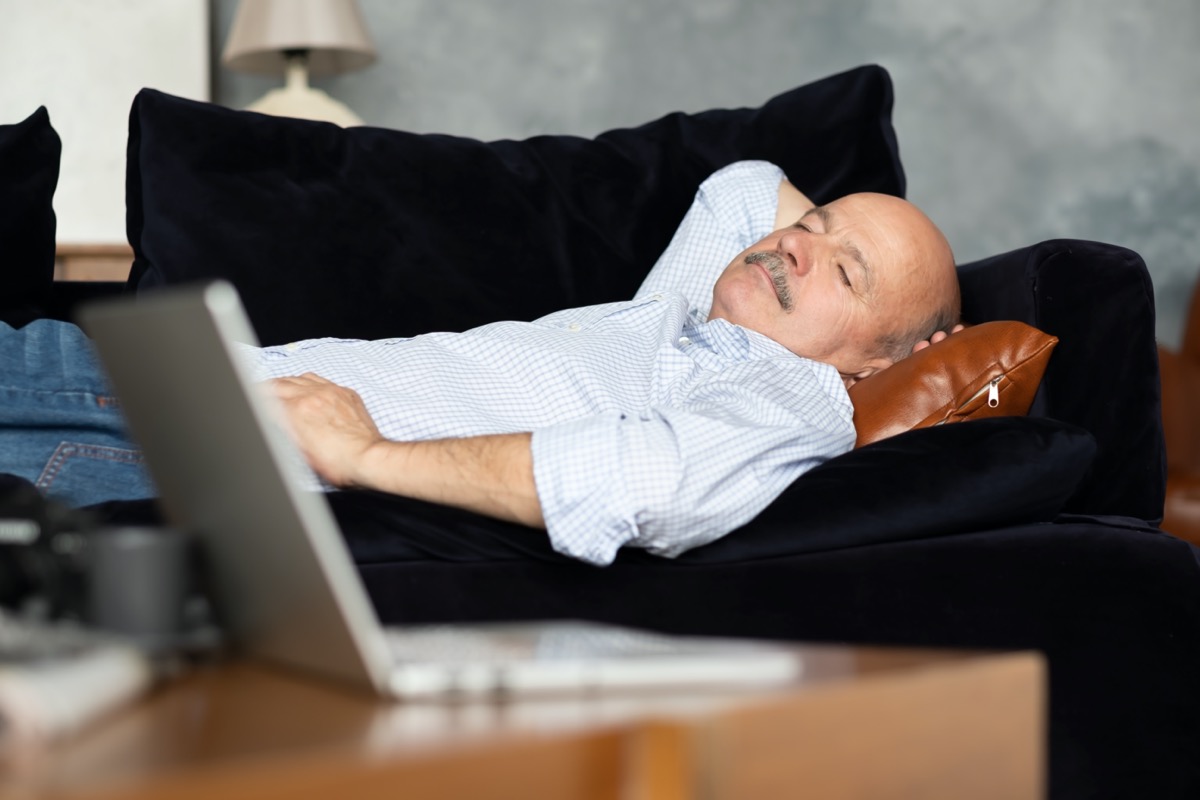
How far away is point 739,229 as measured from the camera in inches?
72.9

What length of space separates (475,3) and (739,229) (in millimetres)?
1918

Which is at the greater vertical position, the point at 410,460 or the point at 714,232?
the point at 714,232

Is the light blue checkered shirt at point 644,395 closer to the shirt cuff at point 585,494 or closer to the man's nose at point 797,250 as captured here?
the shirt cuff at point 585,494

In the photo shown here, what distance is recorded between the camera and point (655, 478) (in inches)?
42.4

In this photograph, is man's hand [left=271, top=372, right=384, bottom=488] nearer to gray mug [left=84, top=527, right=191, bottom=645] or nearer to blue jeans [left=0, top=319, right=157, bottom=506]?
blue jeans [left=0, top=319, right=157, bottom=506]

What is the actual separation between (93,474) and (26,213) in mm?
578

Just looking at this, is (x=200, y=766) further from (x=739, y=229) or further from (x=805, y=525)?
(x=739, y=229)

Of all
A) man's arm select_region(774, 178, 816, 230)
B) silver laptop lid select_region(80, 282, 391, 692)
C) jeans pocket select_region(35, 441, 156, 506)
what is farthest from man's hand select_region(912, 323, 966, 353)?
silver laptop lid select_region(80, 282, 391, 692)

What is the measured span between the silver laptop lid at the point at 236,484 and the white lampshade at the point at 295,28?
2.48 meters

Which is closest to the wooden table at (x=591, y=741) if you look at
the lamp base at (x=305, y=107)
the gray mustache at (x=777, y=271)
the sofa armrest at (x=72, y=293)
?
the gray mustache at (x=777, y=271)

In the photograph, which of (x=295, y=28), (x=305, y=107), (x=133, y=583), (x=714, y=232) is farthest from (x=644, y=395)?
(x=295, y=28)

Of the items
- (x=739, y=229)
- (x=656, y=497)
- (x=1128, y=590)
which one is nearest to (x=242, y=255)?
(x=739, y=229)

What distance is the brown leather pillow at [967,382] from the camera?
141 centimetres

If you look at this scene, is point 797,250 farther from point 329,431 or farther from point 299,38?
point 299,38
